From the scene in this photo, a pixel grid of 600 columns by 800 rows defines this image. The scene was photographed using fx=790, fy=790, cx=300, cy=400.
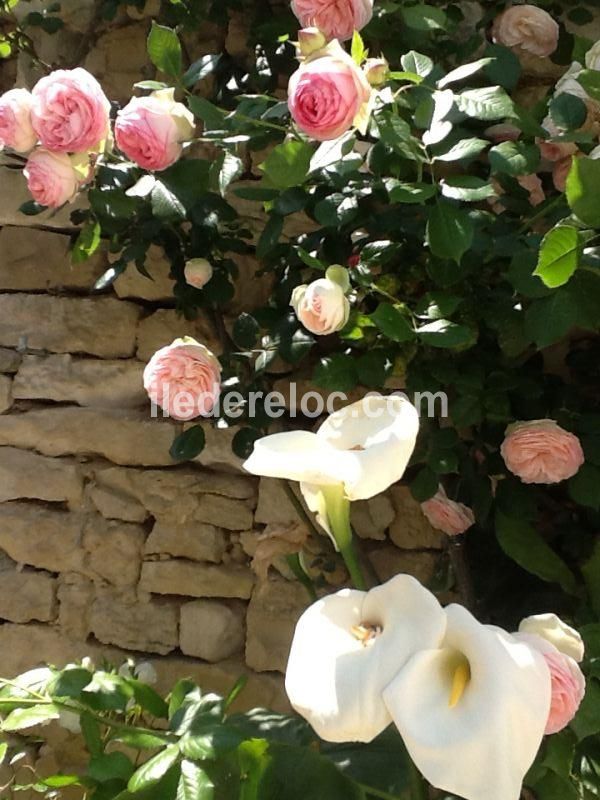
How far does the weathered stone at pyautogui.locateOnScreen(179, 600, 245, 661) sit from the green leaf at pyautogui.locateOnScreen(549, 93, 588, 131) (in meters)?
1.03

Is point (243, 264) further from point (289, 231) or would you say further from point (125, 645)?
point (125, 645)

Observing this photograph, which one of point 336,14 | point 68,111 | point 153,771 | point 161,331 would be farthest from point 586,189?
point 161,331

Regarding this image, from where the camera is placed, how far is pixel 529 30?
1.31 metres

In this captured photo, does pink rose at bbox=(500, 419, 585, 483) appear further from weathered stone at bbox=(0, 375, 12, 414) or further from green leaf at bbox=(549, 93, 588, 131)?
weathered stone at bbox=(0, 375, 12, 414)

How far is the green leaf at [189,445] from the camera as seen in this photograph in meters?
1.35

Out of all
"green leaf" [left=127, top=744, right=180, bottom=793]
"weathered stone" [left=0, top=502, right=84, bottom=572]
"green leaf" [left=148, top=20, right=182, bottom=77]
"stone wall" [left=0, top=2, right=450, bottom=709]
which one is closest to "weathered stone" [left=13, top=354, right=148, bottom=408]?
"stone wall" [left=0, top=2, right=450, bottom=709]

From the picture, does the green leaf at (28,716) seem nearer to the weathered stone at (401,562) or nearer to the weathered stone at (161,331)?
the weathered stone at (401,562)

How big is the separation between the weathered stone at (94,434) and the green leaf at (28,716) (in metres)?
0.69

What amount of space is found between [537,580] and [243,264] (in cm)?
80

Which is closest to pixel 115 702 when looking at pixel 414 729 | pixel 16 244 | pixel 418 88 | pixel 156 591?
pixel 414 729

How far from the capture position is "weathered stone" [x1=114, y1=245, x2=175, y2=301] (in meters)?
1.58

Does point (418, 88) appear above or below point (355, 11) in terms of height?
below

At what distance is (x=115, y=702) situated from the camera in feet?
3.07

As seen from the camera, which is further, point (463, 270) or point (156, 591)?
point (156, 591)
